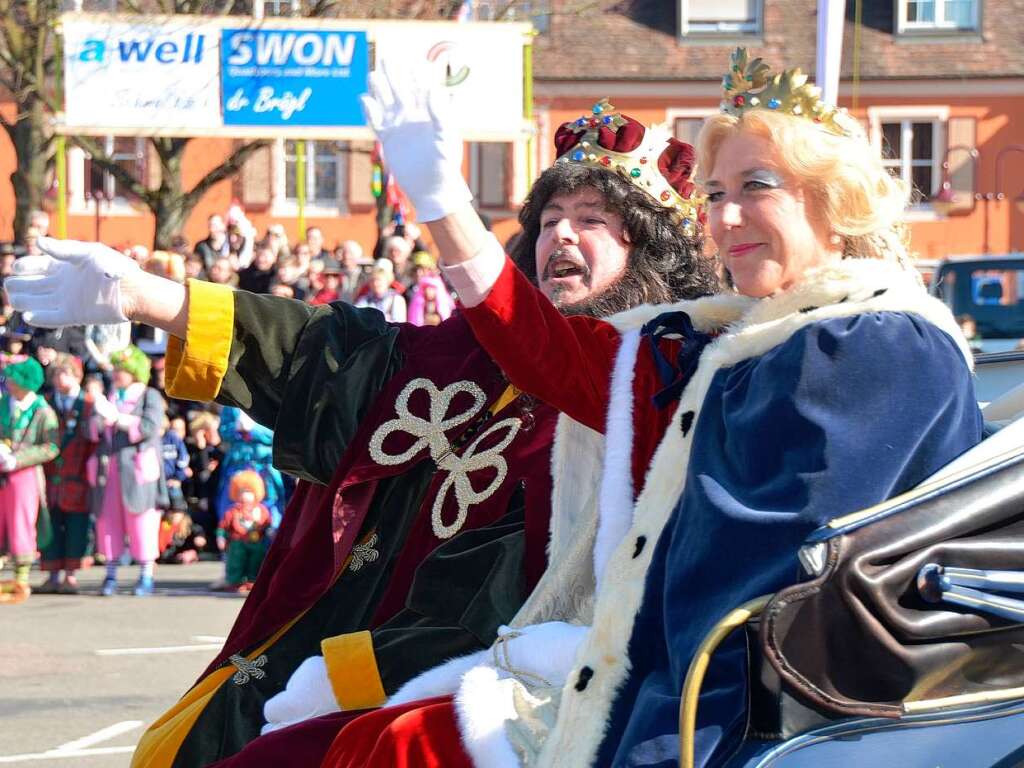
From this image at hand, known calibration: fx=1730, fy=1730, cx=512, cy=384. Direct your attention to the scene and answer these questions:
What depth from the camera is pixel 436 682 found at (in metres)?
2.90

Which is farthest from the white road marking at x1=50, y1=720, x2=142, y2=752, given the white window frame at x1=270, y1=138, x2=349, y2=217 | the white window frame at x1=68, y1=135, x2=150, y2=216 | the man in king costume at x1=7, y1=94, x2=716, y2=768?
the white window frame at x1=68, y1=135, x2=150, y2=216

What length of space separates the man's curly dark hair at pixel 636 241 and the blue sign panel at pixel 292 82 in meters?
13.5

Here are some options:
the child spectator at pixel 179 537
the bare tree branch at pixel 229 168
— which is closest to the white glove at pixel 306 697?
the child spectator at pixel 179 537

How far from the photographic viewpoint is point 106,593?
10.1 metres

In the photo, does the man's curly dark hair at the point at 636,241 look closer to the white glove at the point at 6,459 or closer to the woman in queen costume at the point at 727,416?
the woman in queen costume at the point at 727,416

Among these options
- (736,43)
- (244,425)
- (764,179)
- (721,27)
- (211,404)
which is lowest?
(211,404)

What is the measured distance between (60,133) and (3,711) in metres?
11.5

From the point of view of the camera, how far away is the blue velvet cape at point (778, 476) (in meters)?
2.40

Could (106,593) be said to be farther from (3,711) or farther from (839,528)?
(839,528)

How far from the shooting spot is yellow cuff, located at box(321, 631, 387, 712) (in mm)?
3004

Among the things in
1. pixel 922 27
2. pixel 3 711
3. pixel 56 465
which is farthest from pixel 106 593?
pixel 922 27

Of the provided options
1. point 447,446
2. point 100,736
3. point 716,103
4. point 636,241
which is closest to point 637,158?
point 636,241

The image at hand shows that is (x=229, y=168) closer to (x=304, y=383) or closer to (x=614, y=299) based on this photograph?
(x=614, y=299)

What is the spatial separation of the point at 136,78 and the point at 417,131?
607 inches
